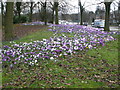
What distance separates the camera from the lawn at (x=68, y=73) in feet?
16.1

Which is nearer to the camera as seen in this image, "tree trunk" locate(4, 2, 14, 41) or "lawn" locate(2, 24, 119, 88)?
"lawn" locate(2, 24, 119, 88)

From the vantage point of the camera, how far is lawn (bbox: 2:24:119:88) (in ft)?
16.1

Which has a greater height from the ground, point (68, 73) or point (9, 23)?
point (9, 23)

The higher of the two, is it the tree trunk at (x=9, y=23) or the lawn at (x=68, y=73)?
the tree trunk at (x=9, y=23)

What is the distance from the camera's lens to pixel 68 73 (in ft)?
18.6

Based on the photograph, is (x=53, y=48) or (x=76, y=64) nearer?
(x=76, y=64)

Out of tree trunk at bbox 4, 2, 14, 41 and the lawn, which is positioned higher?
tree trunk at bbox 4, 2, 14, 41

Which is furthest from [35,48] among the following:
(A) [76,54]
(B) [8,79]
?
(B) [8,79]

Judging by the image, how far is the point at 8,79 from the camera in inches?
207

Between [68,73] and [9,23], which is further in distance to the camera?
[9,23]

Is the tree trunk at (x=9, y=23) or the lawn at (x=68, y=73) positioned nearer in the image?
the lawn at (x=68, y=73)

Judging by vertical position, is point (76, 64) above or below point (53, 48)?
below

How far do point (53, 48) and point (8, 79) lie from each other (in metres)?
3.08

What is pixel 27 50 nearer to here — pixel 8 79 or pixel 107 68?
pixel 8 79
